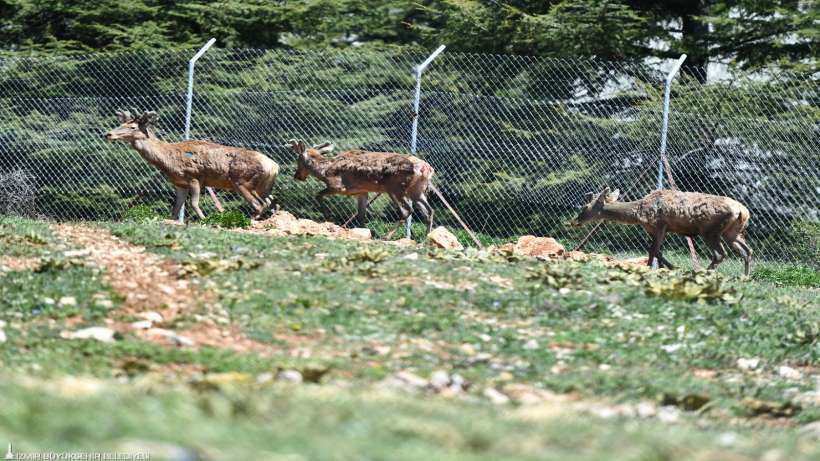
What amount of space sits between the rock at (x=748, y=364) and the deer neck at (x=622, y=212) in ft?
19.5

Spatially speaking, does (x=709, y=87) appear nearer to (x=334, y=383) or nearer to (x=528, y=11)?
(x=528, y=11)

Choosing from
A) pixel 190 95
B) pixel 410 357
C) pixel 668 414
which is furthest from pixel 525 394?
pixel 190 95

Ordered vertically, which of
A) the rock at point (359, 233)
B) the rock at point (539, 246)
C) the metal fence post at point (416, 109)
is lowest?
the rock at point (359, 233)

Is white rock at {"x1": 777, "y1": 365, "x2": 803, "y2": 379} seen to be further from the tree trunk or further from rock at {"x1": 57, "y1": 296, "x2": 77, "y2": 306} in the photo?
the tree trunk

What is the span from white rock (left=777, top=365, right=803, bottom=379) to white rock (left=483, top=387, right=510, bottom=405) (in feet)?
6.98

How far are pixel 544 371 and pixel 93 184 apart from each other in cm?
1163

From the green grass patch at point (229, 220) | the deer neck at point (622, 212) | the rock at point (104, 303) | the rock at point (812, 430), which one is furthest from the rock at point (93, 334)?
the deer neck at point (622, 212)

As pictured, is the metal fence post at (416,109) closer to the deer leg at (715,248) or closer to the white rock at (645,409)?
the deer leg at (715,248)

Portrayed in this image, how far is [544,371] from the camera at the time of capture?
22.0 feet

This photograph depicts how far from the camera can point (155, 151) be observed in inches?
586

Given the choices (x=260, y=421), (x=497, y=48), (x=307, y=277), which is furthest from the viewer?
(x=497, y=48)

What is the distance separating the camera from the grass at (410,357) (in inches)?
147

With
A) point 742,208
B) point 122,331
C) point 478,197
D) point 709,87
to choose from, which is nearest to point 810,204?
point 742,208

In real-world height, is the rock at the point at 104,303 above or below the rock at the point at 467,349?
below
